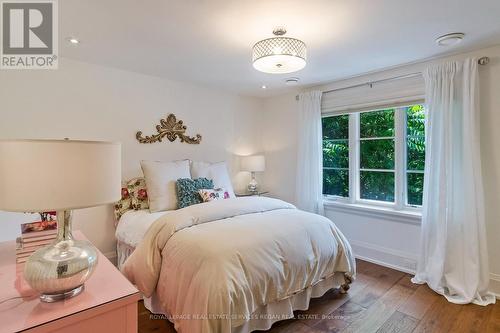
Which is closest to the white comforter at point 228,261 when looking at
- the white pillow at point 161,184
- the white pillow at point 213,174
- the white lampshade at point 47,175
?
the white pillow at point 161,184

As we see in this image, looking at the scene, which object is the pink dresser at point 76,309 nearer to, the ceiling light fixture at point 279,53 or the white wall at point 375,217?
the ceiling light fixture at point 279,53

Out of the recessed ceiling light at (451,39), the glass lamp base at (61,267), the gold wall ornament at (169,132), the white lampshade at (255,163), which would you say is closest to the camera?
the glass lamp base at (61,267)

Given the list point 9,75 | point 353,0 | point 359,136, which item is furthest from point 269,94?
point 9,75

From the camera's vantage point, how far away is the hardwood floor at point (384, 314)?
190 centimetres

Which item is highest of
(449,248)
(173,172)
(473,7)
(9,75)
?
(473,7)

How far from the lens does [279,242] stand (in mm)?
1858

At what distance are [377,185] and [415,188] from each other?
1.33 ft

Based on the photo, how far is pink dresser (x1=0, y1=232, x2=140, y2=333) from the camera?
0.89m

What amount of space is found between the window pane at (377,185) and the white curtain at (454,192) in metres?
0.53

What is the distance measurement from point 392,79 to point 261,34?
167 cm

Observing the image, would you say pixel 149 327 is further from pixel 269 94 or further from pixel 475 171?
pixel 269 94

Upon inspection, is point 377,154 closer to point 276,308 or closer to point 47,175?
point 276,308

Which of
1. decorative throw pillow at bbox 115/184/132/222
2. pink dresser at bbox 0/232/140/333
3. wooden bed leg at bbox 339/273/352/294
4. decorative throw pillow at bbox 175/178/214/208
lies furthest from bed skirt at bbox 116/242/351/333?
pink dresser at bbox 0/232/140/333

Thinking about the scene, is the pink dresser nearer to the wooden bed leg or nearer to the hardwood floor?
the hardwood floor
